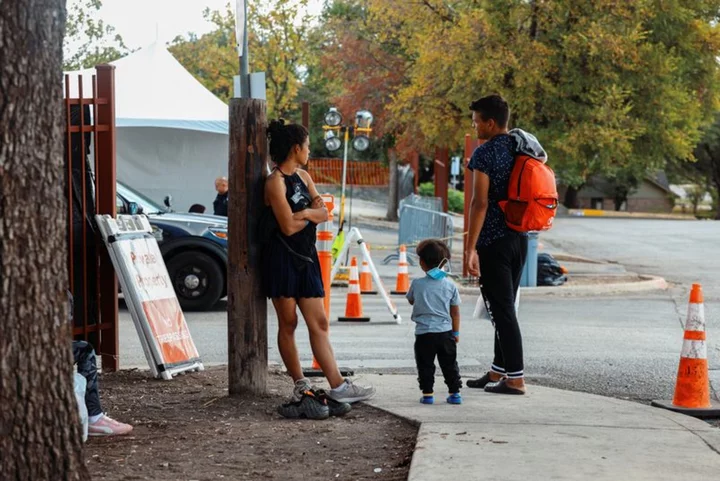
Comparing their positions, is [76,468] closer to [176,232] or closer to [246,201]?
[246,201]

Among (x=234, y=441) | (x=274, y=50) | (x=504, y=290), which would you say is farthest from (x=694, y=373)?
(x=274, y=50)

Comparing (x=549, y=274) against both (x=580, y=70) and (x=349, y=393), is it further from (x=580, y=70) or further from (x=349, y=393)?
(x=349, y=393)

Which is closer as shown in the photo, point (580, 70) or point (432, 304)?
point (432, 304)

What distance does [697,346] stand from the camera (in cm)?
775

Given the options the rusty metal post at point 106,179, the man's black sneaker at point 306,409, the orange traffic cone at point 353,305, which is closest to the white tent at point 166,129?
the orange traffic cone at point 353,305

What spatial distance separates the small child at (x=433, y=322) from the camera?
7.45 meters

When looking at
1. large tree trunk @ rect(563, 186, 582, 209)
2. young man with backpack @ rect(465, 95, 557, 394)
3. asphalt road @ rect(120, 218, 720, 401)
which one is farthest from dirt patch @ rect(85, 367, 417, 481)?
large tree trunk @ rect(563, 186, 582, 209)

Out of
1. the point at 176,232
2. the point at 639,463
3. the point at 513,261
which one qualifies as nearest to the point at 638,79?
the point at 176,232

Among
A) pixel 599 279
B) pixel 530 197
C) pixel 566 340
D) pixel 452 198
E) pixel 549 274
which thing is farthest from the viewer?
pixel 452 198

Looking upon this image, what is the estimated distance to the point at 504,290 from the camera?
25.7ft

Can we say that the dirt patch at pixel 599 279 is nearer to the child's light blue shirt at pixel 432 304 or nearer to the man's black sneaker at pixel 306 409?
the child's light blue shirt at pixel 432 304

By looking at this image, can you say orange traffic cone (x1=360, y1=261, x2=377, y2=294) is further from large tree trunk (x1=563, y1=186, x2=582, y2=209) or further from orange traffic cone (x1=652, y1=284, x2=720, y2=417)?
large tree trunk (x1=563, y1=186, x2=582, y2=209)

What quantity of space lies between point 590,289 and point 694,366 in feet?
34.7

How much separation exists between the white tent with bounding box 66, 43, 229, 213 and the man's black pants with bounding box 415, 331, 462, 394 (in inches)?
621
